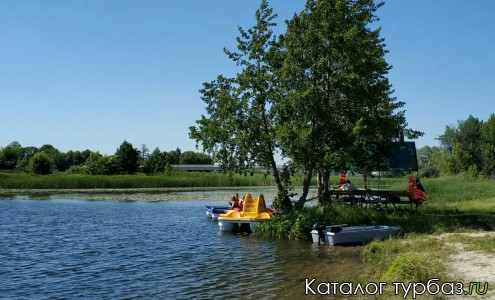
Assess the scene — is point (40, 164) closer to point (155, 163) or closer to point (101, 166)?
Answer: point (101, 166)

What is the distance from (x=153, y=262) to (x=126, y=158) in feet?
292

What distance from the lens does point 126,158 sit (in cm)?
10275

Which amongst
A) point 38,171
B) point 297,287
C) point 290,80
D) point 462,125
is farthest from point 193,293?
point 462,125

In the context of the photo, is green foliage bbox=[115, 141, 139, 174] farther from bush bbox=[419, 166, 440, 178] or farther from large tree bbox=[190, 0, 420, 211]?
large tree bbox=[190, 0, 420, 211]

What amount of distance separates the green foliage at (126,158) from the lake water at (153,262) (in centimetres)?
7421

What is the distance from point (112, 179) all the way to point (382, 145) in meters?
51.9

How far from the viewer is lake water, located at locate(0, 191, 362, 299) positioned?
13.0 meters

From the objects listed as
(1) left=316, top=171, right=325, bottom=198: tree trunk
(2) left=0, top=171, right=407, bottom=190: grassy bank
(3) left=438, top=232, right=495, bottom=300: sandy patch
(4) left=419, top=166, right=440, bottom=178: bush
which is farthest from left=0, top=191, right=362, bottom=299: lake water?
(4) left=419, top=166, right=440, bottom=178: bush

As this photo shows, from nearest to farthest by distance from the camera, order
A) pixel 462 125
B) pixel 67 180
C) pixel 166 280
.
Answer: pixel 166 280, pixel 67 180, pixel 462 125

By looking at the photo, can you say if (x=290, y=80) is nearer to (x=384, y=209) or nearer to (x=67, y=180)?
(x=384, y=209)

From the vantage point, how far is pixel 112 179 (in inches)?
2763

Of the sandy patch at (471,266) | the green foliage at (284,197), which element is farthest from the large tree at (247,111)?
the sandy patch at (471,266)

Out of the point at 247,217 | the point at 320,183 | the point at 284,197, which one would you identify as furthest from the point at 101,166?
the point at 284,197

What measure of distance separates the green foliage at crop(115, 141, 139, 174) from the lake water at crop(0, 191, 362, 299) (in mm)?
74212
